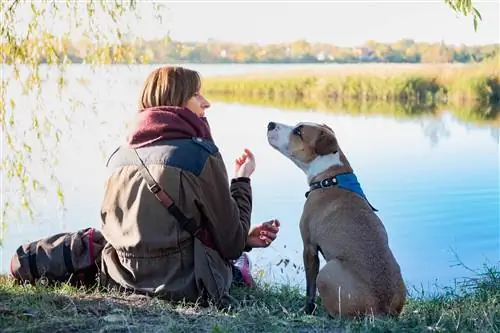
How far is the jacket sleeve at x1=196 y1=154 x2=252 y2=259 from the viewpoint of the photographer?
4914 millimetres

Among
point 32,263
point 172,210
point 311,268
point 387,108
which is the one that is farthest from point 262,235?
point 387,108

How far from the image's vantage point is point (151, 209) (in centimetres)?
491

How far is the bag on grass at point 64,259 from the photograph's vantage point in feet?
17.7

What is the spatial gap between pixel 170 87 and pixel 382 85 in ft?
83.5

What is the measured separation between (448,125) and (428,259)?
1374 cm

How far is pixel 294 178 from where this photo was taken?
14.8 m

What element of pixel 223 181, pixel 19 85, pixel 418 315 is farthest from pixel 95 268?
pixel 19 85

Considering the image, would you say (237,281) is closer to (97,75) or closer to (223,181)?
(223,181)

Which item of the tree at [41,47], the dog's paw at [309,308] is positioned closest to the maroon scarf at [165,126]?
the dog's paw at [309,308]

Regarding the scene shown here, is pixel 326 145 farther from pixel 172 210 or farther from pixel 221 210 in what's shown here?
pixel 172 210

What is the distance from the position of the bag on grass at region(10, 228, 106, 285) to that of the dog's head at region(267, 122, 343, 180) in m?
1.36

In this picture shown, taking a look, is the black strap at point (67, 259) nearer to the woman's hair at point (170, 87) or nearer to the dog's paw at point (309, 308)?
the woman's hair at point (170, 87)

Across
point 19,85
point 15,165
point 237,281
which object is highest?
point 19,85

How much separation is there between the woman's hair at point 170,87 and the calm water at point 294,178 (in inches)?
69.5
